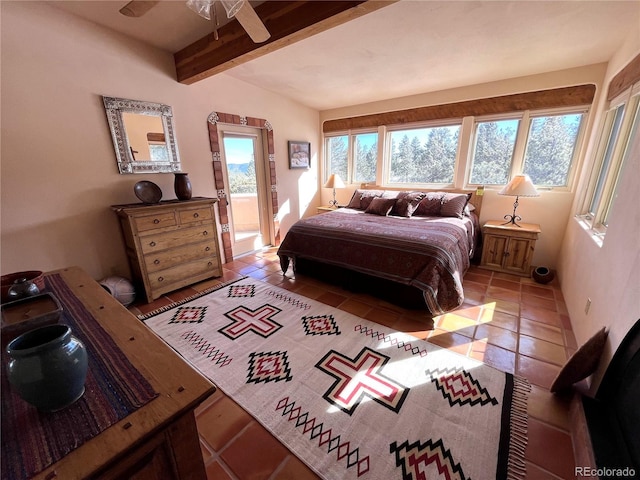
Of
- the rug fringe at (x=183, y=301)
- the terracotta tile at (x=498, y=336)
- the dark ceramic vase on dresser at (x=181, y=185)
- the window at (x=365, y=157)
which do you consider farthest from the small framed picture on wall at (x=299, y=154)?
the terracotta tile at (x=498, y=336)

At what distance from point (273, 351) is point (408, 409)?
0.97m

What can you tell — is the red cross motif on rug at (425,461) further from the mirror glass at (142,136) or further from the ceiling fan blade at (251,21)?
the mirror glass at (142,136)

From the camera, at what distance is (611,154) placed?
2.31 m

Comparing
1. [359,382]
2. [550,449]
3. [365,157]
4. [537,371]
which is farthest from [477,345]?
[365,157]

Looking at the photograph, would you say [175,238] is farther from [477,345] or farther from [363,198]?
[477,345]

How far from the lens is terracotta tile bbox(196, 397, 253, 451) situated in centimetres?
133

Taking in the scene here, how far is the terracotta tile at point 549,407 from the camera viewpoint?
1372mm

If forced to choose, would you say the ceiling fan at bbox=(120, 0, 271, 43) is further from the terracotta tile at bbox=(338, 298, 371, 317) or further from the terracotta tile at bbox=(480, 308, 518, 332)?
the terracotta tile at bbox=(480, 308, 518, 332)

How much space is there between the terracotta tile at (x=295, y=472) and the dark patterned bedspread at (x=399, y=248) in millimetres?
1476

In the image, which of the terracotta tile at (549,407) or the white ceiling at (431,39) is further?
the white ceiling at (431,39)

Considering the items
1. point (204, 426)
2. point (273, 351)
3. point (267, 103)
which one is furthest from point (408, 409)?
point (267, 103)

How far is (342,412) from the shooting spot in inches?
56.6

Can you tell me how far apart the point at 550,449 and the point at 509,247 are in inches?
94.4

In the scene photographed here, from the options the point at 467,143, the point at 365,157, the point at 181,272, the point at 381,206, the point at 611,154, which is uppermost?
the point at 467,143
